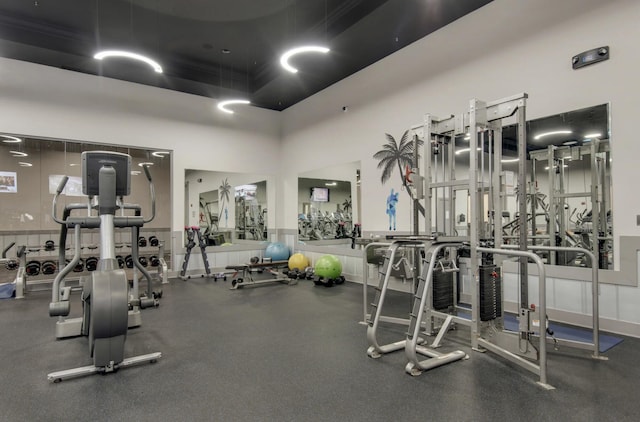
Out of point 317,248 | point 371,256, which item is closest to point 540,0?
point 371,256

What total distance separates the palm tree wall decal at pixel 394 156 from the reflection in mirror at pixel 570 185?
1690 millimetres

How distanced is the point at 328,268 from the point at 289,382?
12.8ft

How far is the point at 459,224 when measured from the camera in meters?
5.11

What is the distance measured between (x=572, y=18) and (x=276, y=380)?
5.07m

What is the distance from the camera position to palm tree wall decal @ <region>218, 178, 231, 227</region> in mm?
8594

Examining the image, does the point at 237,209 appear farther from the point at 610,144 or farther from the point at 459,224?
the point at 610,144

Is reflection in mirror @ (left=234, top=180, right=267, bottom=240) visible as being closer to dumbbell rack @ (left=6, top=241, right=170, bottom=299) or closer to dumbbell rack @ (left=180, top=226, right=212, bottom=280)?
dumbbell rack @ (left=180, top=226, right=212, bottom=280)

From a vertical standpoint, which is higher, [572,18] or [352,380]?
[572,18]

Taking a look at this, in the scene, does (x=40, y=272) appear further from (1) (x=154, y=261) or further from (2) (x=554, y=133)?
(2) (x=554, y=133)

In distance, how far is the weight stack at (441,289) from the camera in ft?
11.8

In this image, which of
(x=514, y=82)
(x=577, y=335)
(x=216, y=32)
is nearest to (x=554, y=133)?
(x=514, y=82)

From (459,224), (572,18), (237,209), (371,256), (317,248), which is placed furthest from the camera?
(237,209)

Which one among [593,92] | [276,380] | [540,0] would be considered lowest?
[276,380]

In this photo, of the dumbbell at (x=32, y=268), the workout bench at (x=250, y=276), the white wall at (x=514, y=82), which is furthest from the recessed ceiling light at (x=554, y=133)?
the dumbbell at (x=32, y=268)
